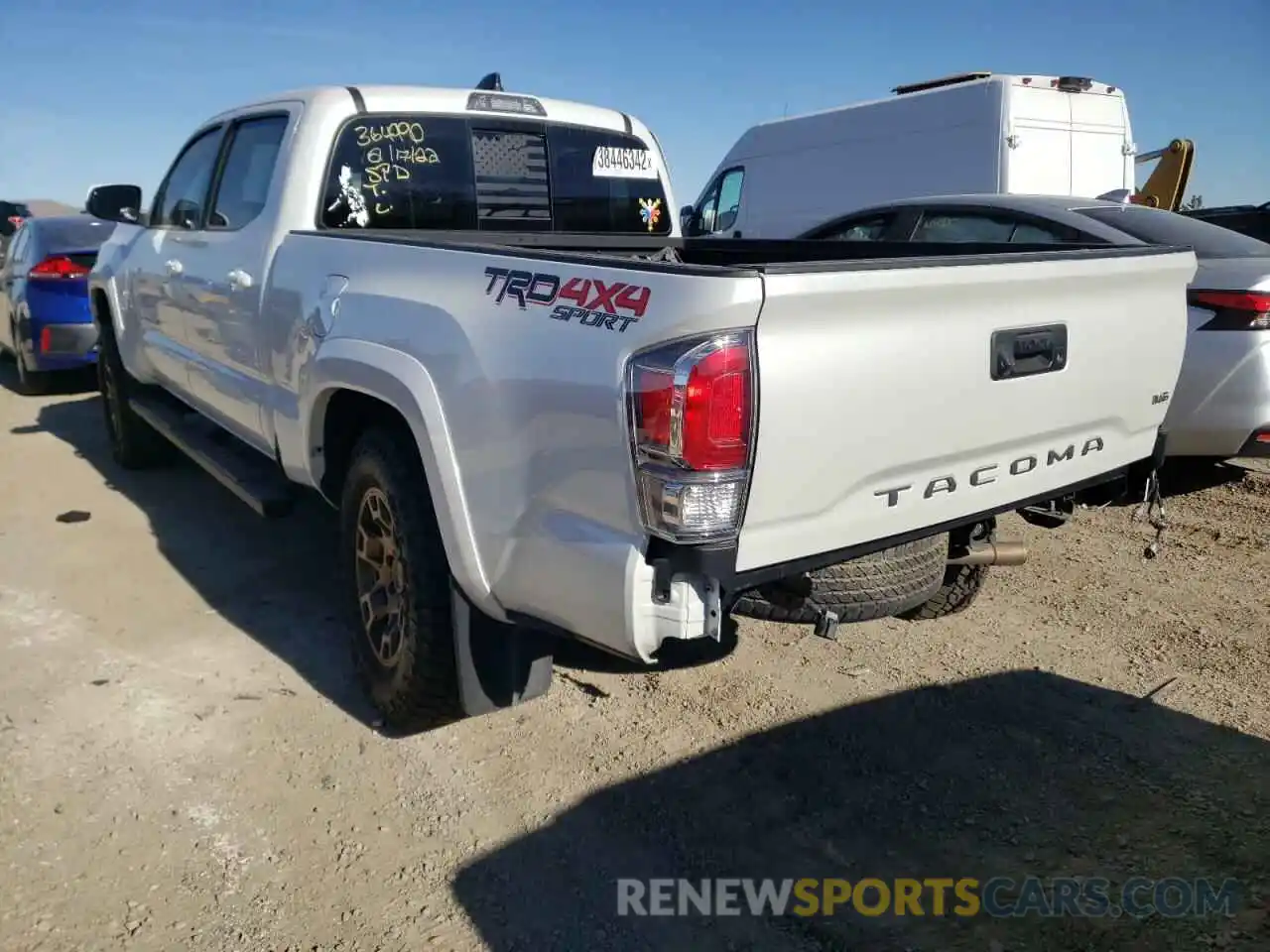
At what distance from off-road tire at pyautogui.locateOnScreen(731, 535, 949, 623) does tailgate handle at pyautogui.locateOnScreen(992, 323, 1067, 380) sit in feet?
1.75

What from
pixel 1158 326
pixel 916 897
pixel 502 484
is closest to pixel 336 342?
pixel 502 484

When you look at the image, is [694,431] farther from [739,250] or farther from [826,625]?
[739,250]

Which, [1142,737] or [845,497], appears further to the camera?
[1142,737]

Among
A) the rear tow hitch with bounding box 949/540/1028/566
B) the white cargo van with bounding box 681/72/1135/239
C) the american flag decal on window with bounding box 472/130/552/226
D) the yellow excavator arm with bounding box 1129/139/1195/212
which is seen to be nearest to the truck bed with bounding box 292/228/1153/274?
the american flag decal on window with bounding box 472/130/552/226

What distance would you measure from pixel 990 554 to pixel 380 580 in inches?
76.6

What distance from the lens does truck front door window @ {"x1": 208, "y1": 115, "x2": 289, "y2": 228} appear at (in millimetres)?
3955

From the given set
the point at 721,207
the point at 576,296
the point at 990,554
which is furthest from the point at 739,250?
the point at 721,207

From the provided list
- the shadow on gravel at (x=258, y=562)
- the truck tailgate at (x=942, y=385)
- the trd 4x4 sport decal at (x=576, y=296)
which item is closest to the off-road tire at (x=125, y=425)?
the shadow on gravel at (x=258, y=562)

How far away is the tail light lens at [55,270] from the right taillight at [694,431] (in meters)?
7.93

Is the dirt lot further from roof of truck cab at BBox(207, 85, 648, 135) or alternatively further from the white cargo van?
the white cargo van

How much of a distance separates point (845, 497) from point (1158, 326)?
52.8 inches

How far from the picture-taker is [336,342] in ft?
10.2

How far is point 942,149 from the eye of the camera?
1016 centimetres

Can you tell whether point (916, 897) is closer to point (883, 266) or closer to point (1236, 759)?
point (1236, 759)
